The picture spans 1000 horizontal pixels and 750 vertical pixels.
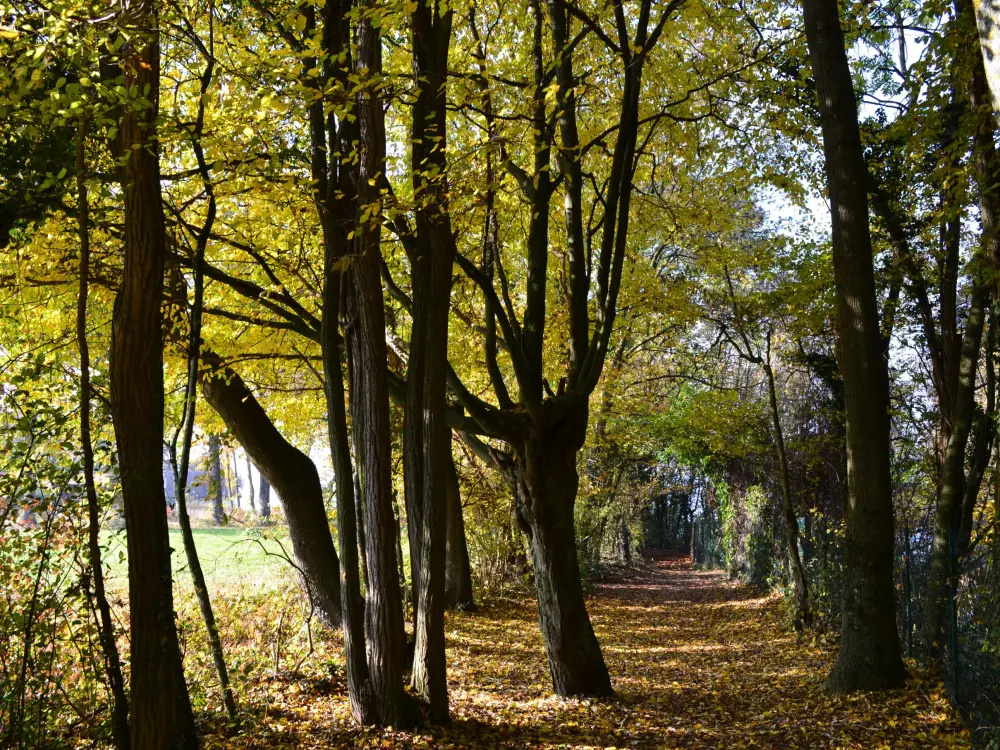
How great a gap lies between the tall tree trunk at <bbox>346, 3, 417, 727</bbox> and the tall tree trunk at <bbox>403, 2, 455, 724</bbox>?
0.84 ft

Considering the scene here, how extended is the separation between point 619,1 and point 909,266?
542cm

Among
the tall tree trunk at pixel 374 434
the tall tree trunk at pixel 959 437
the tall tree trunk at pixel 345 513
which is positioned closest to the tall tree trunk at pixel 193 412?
the tall tree trunk at pixel 345 513

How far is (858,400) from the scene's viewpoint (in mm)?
6430

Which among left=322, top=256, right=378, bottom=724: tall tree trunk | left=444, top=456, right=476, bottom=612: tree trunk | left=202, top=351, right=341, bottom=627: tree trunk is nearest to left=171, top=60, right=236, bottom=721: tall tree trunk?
left=322, top=256, right=378, bottom=724: tall tree trunk

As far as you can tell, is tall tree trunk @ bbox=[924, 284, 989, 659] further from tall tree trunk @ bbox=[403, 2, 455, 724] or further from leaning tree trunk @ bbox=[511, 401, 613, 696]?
tall tree trunk @ bbox=[403, 2, 455, 724]

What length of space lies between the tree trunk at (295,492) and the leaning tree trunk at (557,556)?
2.87 metres

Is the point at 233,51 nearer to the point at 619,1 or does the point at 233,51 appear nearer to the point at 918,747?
the point at 619,1

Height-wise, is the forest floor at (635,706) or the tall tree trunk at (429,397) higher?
the tall tree trunk at (429,397)

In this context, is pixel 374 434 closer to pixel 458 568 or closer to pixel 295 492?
pixel 295 492

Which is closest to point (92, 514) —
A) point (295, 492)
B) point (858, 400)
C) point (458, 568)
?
point (295, 492)

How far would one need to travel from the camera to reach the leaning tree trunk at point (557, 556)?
7.07 metres

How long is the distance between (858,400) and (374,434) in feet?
13.0

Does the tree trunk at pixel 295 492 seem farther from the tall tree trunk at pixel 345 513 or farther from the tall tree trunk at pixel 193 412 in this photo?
the tall tree trunk at pixel 193 412

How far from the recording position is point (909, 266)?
9484 mm
